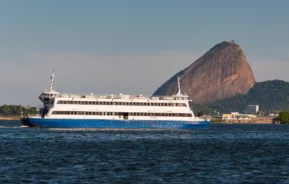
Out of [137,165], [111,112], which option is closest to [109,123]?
[111,112]

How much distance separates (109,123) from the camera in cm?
12875

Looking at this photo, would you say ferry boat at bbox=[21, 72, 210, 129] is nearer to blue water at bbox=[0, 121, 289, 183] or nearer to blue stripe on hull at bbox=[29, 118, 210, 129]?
blue stripe on hull at bbox=[29, 118, 210, 129]

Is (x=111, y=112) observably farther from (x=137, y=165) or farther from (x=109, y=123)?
(x=137, y=165)

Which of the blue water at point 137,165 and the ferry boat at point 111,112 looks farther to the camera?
the ferry boat at point 111,112

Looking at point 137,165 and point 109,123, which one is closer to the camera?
point 137,165

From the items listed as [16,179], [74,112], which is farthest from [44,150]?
[74,112]

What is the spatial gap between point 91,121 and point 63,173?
81.1 metres

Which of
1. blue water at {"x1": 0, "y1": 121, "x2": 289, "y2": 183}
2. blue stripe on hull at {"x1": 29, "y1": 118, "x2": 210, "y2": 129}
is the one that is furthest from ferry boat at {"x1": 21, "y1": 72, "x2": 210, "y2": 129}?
blue water at {"x1": 0, "y1": 121, "x2": 289, "y2": 183}

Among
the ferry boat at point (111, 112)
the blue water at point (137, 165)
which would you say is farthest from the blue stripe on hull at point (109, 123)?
the blue water at point (137, 165)

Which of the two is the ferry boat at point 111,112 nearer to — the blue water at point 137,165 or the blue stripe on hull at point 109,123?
the blue stripe on hull at point 109,123

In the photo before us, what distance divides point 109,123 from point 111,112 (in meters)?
2.31

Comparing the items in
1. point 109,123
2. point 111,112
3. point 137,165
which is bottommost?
point 137,165

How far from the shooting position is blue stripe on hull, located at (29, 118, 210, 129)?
409 feet

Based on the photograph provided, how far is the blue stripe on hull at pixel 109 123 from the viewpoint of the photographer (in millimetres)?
124750
